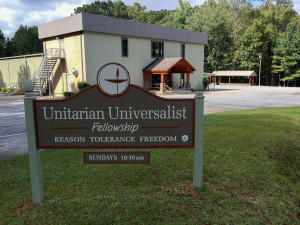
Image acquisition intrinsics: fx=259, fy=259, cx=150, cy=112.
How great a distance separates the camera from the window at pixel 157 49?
98.8 ft

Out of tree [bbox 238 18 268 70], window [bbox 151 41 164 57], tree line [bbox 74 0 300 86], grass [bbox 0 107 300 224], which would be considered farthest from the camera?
tree [bbox 238 18 268 70]

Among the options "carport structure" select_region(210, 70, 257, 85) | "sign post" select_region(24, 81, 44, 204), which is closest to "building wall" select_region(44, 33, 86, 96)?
"sign post" select_region(24, 81, 44, 204)

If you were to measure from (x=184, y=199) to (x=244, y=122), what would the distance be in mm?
5793

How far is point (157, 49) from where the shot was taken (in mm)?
30578

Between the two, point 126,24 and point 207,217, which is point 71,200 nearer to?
point 207,217

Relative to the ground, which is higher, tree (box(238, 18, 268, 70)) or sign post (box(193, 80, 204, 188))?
tree (box(238, 18, 268, 70))

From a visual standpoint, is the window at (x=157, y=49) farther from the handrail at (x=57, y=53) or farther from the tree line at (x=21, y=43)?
the tree line at (x=21, y=43)

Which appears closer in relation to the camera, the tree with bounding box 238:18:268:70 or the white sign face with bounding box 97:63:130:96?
the white sign face with bounding box 97:63:130:96

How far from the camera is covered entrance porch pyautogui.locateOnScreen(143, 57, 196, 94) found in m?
27.7

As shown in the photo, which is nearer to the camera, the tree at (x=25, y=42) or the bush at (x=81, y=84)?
the bush at (x=81, y=84)

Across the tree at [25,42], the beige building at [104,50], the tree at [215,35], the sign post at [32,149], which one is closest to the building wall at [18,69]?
the beige building at [104,50]

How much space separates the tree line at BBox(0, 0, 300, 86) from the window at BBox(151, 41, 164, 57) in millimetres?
24552

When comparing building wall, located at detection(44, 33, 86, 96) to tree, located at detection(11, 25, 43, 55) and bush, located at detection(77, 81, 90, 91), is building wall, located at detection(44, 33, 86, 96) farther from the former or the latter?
tree, located at detection(11, 25, 43, 55)

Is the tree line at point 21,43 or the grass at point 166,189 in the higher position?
the tree line at point 21,43
